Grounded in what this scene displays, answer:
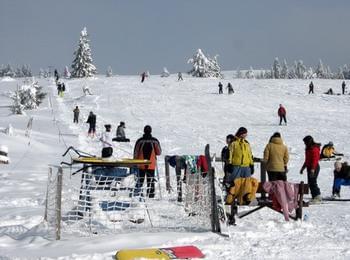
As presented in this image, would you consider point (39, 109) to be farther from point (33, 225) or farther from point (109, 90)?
point (33, 225)

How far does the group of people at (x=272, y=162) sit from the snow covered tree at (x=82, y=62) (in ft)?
227

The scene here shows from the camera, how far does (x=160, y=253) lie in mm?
7137

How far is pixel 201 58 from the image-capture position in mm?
100250

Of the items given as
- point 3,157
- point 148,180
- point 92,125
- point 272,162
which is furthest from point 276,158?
point 92,125

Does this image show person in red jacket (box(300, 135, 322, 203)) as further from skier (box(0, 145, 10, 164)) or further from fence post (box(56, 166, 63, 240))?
skier (box(0, 145, 10, 164))

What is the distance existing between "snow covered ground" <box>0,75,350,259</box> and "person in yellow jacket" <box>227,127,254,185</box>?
2.71ft

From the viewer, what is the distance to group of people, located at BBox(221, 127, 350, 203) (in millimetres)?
10234

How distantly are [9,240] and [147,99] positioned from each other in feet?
131

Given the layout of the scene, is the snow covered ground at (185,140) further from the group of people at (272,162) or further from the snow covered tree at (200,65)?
the snow covered tree at (200,65)

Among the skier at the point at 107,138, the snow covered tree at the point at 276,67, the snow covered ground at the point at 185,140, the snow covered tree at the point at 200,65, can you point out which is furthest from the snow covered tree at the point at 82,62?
the snow covered tree at the point at 276,67

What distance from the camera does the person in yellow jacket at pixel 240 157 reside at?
1020 cm

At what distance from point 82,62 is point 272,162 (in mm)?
71037

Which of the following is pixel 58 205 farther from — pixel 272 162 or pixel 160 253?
pixel 272 162

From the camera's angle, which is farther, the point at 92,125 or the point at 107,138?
the point at 92,125
